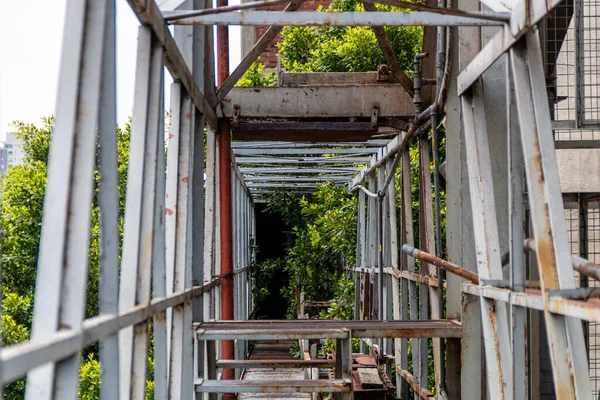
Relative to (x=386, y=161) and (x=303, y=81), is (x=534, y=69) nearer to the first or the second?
(x=303, y=81)

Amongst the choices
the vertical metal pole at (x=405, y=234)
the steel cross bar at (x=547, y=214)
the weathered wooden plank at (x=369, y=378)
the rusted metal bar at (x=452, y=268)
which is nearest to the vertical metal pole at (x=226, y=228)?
the weathered wooden plank at (x=369, y=378)

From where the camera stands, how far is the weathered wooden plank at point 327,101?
716 centimetres

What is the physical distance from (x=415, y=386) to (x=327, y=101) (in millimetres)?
2848

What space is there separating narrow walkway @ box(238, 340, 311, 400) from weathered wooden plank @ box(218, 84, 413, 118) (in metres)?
2.79

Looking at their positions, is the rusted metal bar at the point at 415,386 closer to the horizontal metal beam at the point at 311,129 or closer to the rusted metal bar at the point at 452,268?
the rusted metal bar at the point at 452,268

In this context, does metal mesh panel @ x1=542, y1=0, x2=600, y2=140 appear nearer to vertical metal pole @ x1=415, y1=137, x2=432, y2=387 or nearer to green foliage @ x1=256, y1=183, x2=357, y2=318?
vertical metal pole @ x1=415, y1=137, x2=432, y2=387

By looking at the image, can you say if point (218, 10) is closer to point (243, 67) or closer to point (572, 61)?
point (243, 67)

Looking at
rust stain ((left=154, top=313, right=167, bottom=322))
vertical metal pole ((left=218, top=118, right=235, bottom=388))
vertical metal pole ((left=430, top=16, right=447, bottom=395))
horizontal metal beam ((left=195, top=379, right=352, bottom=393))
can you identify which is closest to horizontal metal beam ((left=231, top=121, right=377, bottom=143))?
vertical metal pole ((left=218, top=118, right=235, bottom=388))

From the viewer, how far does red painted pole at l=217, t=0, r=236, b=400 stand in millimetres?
6977

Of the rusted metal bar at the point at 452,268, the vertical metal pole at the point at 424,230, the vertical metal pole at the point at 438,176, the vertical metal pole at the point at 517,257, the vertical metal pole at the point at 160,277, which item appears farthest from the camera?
the vertical metal pole at the point at 424,230

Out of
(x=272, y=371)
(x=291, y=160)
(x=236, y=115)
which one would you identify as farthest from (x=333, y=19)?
(x=272, y=371)

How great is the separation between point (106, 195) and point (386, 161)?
7.37m

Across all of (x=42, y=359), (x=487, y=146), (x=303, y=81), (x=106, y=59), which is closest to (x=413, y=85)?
(x=303, y=81)

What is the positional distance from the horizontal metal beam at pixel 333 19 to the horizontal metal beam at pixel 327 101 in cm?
289
